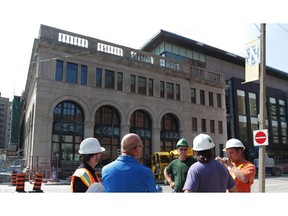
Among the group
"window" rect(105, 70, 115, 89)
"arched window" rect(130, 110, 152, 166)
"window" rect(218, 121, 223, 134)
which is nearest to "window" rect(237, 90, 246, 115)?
"window" rect(218, 121, 223, 134)

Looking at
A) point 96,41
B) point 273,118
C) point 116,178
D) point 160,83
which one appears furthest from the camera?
point 273,118

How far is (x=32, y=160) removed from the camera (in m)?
22.2

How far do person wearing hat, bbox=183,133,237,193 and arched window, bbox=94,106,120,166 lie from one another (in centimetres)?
2375

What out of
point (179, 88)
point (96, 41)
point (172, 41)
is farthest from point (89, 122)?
point (172, 41)

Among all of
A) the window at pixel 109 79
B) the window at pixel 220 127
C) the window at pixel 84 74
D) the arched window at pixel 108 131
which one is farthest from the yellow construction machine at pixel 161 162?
the window at pixel 220 127

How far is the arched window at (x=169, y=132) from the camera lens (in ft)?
101

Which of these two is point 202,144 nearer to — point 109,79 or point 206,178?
point 206,178

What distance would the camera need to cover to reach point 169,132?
31.2 meters

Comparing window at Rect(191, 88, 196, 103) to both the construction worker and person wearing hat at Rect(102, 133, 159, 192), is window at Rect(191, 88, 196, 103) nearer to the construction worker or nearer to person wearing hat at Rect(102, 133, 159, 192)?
the construction worker

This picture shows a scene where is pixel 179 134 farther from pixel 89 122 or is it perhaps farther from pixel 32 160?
pixel 32 160

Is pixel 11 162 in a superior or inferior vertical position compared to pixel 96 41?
inferior

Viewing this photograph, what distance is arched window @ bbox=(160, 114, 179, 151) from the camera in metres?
30.7

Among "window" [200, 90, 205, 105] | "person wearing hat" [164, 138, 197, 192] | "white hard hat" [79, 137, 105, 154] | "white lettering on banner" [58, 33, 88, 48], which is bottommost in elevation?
"person wearing hat" [164, 138, 197, 192]
